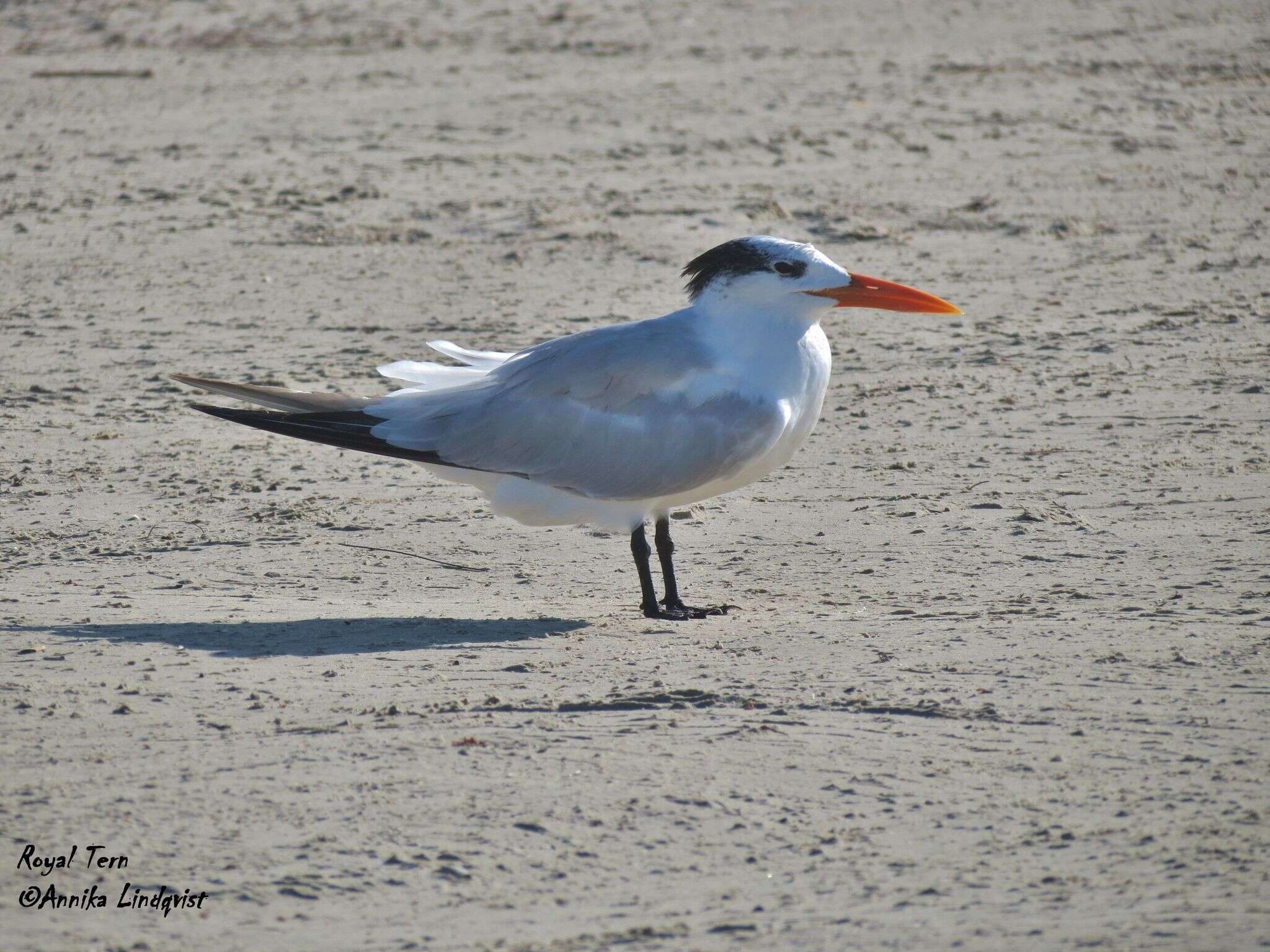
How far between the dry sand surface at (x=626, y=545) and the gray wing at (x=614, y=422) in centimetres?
48

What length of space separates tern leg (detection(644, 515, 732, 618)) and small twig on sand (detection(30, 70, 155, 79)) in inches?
355

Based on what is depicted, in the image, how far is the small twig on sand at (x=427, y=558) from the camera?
20.3 feet

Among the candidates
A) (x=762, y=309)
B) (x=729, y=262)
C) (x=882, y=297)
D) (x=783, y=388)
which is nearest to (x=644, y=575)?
(x=783, y=388)

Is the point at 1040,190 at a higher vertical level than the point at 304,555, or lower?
higher

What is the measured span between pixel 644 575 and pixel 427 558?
0.95 metres

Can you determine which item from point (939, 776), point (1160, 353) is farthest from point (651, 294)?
point (939, 776)

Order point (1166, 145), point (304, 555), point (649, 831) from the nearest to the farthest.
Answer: point (649, 831) → point (304, 555) → point (1166, 145)

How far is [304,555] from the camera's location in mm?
6223

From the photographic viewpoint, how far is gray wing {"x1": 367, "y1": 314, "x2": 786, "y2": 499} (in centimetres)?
571

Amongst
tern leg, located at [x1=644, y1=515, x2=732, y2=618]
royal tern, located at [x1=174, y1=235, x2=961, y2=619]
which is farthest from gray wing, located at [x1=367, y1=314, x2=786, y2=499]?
tern leg, located at [x1=644, y1=515, x2=732, y2=618]

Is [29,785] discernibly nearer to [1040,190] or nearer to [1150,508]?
[1150,508]

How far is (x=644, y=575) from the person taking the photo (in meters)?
5.75

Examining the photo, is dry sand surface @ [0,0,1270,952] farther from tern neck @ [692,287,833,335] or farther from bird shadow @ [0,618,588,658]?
tern neck @ [692,287,833,335]

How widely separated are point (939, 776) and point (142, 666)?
2.34 metres
